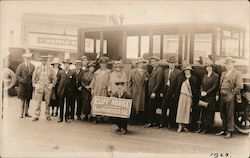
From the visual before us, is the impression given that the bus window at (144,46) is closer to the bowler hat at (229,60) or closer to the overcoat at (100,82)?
the overcoat at (100,82)

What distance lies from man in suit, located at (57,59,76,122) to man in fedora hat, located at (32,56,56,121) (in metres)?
0.10

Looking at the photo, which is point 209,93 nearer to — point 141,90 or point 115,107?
point 141,90

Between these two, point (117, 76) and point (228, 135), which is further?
point (117, 76)

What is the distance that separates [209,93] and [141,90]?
73 cm

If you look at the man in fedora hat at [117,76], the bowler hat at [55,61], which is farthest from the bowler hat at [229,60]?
the bowler hat at [55,61]

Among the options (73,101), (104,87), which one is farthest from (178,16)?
(73,101)

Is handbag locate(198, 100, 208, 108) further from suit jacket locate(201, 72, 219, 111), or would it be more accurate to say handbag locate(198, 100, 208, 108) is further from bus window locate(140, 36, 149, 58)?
bus window locate(140, 36, 149, 58)

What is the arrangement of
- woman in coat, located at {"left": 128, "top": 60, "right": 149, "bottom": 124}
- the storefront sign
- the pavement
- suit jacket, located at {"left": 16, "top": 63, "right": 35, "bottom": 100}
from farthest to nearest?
1. woman in coat, located at {"left": 128, "top": 60, "right": 149, "bottom": 124}
2. suit jacket, located at {"left": 16, "top": 63, "right": 35, "bottom": 100}
3. the storefront sign
4. the pavement

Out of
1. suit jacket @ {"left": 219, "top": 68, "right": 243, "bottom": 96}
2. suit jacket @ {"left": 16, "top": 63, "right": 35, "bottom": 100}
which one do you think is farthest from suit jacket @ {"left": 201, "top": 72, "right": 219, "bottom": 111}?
suit jacket @ {"left": 16, "top": 63, "right": 35, "bottom": 100}

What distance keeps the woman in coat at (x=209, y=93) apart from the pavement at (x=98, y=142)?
A: 5.9 inches

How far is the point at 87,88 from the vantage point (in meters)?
5.69

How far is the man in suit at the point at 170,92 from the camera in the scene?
5617 mm

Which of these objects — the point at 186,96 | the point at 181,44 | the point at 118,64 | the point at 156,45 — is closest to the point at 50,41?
the point at 118,64

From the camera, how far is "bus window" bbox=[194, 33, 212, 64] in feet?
18.2
